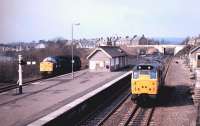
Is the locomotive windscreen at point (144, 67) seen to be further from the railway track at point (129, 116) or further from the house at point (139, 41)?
the house at point (139, 41)

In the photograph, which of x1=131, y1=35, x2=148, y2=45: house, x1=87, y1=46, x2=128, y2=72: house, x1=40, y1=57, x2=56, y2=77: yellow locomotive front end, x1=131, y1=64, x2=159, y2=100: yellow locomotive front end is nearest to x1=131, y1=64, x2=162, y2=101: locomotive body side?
x1=131, y1=64, x2=159, y2=100: yellow locomotive front end

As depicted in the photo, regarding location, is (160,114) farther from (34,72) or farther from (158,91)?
(34,72)

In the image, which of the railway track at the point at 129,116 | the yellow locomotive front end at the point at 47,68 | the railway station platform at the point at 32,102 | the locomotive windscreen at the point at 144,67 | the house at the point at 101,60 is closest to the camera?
the railway track at the point at 129,116

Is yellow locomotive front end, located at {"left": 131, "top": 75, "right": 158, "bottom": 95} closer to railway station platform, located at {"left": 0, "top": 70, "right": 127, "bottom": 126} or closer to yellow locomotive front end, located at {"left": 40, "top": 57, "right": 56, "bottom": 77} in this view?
railway station platform, located at {"left": 0, "top": 70, "right": 127, "bottom": 126}

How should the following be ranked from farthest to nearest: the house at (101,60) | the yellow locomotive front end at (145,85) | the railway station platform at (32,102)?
the house at (101,60)
the yellow locomotive front end at (145,85)
the railway station platform at (32,102)

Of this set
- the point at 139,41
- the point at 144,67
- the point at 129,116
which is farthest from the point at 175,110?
the point at 139,41

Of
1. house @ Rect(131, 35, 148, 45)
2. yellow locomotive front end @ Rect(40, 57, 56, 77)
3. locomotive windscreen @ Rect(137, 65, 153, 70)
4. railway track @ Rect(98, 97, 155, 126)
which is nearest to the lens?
railway track @ Rect(98, 97, 155, 126)

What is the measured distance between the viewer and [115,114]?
20.6m

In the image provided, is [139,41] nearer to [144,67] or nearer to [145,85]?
[144,67]

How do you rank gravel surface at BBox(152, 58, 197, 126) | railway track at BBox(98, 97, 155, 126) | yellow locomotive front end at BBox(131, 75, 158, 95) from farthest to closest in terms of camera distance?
yellow locomotive front end at BBox(131, 75, 158, 95) < gravel surface at BBox(152, 58, 197, 126) < railway track at BBox(98, 97, 155, 126)

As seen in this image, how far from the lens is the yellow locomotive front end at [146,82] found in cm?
2234

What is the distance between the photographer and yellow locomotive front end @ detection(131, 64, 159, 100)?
22344 mm

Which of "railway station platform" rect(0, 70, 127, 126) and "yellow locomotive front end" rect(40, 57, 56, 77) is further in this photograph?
"yellow locomotive front end" rect(40, 57, 56, 77)

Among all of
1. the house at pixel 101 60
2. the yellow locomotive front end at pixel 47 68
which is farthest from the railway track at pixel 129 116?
the house at pixel 101 60
